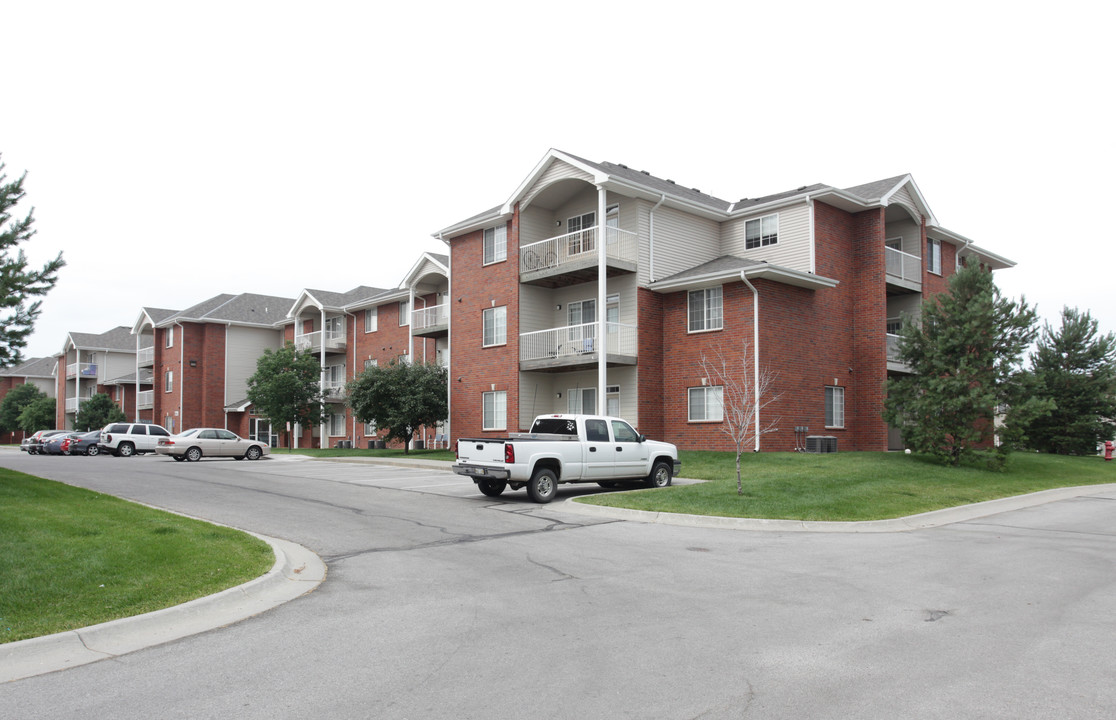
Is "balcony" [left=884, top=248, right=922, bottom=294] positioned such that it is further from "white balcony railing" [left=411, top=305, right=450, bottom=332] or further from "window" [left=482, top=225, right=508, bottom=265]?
"white balcony railing" [left=411, top=305, right=450, bottom=332]

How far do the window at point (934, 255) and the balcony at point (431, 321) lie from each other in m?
20.0

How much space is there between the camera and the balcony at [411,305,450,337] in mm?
36594

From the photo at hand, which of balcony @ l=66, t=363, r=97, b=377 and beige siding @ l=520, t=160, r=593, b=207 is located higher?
beige siding @ l=520, t=160, r=593, b=207

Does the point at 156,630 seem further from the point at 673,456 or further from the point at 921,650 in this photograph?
the point at 673,456

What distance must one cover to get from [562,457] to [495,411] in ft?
46.5

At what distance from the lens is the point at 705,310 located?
89.6 ft

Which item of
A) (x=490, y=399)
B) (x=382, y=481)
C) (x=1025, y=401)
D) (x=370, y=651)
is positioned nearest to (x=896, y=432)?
(x=1025, y=401)

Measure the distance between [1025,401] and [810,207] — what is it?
350 inches

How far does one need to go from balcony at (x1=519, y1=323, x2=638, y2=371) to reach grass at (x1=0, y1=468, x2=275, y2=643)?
53.7 feet

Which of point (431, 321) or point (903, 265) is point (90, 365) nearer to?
point (431, 321)

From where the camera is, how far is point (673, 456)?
19609 mm

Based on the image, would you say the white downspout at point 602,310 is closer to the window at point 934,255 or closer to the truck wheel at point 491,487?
the truck wheel at point 491,487

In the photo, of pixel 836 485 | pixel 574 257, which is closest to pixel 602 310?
pixel 574 257

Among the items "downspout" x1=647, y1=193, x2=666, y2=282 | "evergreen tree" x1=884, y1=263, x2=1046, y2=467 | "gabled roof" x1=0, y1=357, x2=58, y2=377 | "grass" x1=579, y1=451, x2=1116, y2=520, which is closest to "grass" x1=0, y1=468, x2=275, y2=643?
"grass" x1=579, y1=451, x2=1116, y2=520
